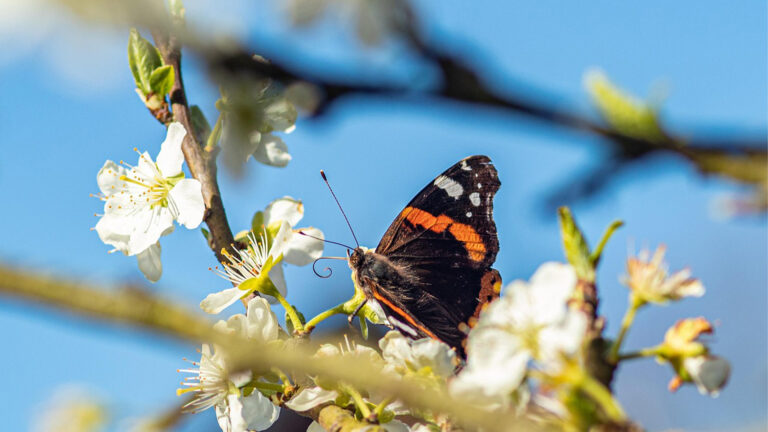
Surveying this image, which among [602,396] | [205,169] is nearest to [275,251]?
[205,169]

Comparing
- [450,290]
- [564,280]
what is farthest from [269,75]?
[450,290]

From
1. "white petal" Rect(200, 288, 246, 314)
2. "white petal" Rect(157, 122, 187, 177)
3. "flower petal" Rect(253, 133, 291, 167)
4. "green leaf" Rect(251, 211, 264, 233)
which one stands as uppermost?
"flower petal" Rect(253, 133, 291, 167)

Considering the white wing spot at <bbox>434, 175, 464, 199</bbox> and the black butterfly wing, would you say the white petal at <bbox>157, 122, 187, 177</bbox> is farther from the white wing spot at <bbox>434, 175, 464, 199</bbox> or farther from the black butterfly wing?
the white wing spot at <bbox>434, 175, 464, 199</bbox>

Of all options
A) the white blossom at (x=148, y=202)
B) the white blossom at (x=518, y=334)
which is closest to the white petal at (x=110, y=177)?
the white blossom at (x=148, y=202)

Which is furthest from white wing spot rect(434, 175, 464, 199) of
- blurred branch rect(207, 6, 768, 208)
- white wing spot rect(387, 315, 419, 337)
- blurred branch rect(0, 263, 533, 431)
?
blurred branch rect(0, 263, 533, 431)

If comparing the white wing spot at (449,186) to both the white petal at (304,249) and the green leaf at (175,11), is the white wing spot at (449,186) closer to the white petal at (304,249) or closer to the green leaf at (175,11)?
the white petal at (304,249)

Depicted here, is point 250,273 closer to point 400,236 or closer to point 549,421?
point 400,236
